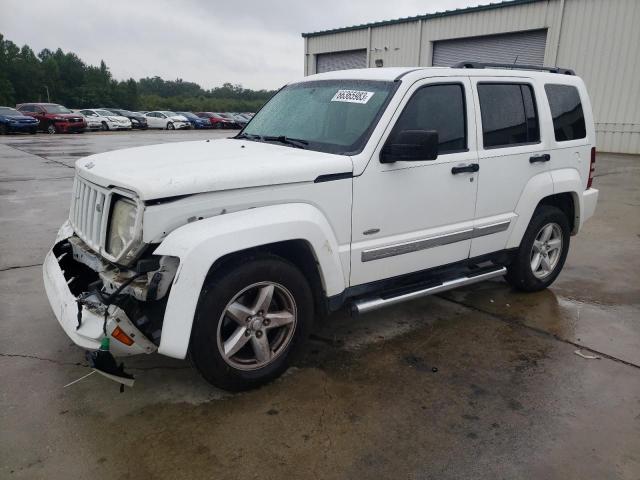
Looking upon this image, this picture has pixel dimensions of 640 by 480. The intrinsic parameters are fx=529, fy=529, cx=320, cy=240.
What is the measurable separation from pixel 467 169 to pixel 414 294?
102 cm

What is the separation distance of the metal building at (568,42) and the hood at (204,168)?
16.7 meters

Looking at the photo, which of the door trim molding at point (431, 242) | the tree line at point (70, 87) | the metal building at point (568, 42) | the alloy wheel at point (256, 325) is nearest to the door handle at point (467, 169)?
the door trim molding at point (431, 242)

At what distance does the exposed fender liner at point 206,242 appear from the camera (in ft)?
9.01

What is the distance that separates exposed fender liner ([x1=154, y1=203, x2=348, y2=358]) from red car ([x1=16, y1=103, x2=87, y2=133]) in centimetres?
2847

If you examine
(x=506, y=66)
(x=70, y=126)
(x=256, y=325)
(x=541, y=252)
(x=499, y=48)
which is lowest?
(x=256, y=325)

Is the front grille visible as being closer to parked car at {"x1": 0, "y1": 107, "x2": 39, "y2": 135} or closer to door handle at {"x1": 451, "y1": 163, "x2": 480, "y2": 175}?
door handle at {"x1": 451, "y1": 163, "x2": 480, "y2": 175}

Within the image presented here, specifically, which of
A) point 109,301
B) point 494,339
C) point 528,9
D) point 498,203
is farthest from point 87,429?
point 528,9

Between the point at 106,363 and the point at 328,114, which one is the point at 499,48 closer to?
the point at 328,114

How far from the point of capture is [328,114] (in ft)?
12.7

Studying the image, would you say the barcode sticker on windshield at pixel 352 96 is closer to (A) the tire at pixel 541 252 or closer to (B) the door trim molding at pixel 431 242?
(B) the door trim molding at pixel 431 242

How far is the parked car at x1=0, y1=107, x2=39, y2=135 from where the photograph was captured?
26.4m

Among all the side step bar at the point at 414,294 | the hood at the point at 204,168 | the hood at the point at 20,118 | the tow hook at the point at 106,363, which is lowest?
the tow hook at the point at 106,363

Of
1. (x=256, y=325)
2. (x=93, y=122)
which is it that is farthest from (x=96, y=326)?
(x=93, y=122)

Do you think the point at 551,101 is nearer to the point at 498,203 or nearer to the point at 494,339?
the point at 498,203
